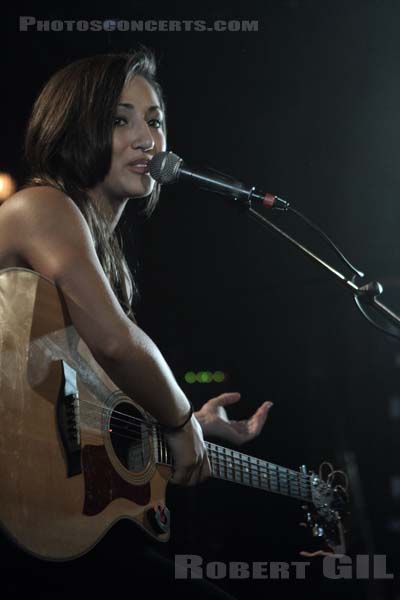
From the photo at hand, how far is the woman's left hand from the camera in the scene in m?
2.35

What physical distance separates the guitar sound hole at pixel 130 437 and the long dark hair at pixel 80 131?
46 cm

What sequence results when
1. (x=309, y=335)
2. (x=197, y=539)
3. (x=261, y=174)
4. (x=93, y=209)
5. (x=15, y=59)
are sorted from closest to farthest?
1. (x=93, y=209)
2. (x=15, y=59)
3. (x=197, y=539)
4. (x=261, y=174)
5. (x=309, y=335)

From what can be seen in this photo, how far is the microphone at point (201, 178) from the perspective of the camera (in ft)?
6.06

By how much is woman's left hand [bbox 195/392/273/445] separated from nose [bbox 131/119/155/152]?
3.04ft

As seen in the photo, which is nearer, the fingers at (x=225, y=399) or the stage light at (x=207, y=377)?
the fingers at (x=225, y=399)

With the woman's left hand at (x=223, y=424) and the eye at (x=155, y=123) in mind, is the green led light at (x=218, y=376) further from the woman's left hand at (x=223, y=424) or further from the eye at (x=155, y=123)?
the eye at (x=155, y=123)

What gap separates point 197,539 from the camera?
10.4 feet

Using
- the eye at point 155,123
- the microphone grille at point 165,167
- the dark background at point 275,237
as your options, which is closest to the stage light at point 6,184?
the dark background at point 275,237

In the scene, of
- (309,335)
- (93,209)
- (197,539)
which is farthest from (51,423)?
(309,335)

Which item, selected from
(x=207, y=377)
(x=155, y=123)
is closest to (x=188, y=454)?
(x=155, y=123)

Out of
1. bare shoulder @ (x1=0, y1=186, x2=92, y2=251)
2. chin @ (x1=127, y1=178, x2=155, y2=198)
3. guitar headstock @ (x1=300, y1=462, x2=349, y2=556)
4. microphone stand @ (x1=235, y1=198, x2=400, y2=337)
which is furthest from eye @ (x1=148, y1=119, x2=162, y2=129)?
guitar headstock @ (x1=300, y1=462, x2=349, y2=556)

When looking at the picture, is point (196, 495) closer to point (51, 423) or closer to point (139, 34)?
point (51, 423)

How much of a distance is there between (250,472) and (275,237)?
139 cm

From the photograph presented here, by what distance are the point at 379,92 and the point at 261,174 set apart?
72 centimetres
